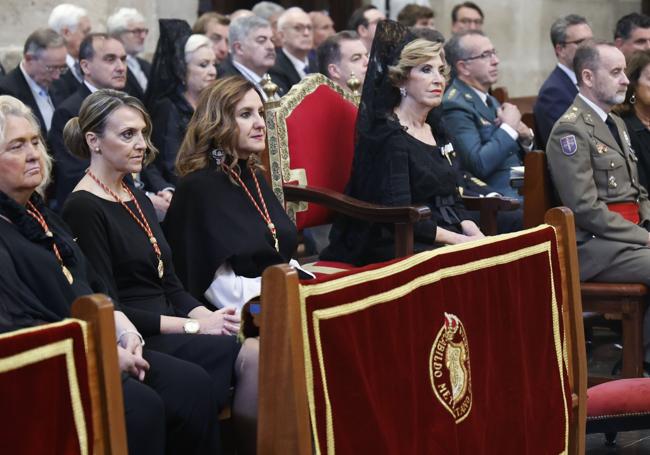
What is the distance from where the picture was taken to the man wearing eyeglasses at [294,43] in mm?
7945

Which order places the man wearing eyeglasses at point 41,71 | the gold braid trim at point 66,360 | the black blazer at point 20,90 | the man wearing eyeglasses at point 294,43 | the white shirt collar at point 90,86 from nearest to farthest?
the gold braid trim at point 66,360
the white shirt collar at point 90,86
the black blazer at point 20,90
the man wearing eyeglasses at point 41,71
the man wearing eyeglasses at point 294,43

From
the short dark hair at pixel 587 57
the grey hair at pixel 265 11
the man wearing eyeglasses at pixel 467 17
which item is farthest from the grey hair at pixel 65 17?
the short dark hair at pixel 587 57

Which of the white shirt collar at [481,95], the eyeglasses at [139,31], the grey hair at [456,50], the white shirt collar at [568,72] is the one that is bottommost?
the white shirt collar at [481,95]

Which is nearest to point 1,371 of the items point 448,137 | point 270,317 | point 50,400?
point 50,400

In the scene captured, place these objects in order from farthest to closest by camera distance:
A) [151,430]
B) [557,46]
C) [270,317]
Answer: [557,46] < [151,430] < [270,317]

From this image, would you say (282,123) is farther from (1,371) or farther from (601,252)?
(1,371)

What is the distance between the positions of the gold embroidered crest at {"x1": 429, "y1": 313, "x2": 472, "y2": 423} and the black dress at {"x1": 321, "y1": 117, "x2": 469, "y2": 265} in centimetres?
172

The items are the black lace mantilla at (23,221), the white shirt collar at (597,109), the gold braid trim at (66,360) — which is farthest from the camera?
the white shirt collar at (597,109)

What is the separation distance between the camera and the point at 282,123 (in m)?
5.00

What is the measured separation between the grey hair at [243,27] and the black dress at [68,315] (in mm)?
3900

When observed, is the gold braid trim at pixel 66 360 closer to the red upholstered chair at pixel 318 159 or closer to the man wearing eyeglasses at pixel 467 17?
the red upholstered chair at pixel 318 159

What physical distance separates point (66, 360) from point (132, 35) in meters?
5.25

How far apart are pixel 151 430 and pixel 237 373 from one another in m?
0.50

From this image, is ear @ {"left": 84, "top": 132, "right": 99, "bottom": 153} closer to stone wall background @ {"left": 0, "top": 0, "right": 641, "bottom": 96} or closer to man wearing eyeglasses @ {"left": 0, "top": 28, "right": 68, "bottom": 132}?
man wearing eyeglasses @ {"left": 0, "top": 28, "right": 68, "bottom": 132}
